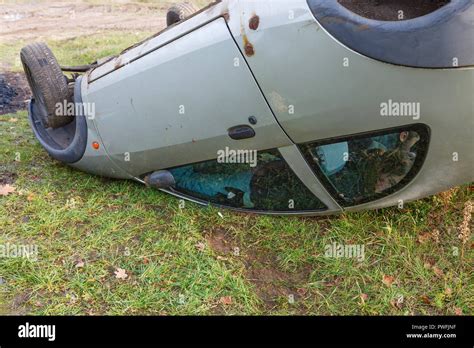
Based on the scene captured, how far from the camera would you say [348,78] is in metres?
2.35

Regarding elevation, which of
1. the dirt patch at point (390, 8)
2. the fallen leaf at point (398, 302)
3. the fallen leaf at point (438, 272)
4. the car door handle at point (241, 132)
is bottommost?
the fallen leaf at point (398, 302)

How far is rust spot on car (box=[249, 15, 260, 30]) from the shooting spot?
245cm

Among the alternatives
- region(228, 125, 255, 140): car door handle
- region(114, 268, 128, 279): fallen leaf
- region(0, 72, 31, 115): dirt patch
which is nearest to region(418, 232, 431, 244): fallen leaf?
region(228, 125, 255, 140): car door handle

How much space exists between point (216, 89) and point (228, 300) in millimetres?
1224

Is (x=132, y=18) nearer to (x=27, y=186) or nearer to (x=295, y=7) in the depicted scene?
(x=27, y=186)

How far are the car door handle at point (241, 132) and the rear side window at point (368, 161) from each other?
317mm

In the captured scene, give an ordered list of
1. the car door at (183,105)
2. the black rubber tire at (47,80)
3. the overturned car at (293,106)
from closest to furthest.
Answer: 1. the overturned car at (293,106)
2. the car door at (183,105)
3. the black rubber tire at (47,80)

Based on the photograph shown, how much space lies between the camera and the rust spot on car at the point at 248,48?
2484 millimetres

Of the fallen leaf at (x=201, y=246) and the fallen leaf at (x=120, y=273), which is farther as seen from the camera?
A: the fallen leaf at (x=201, y=246)

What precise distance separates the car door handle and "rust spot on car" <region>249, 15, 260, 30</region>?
1.85ft

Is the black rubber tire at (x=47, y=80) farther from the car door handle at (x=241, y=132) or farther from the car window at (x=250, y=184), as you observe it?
the car door handle at (x=241, y=132)

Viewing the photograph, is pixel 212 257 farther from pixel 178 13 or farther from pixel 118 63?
pixel 178 13

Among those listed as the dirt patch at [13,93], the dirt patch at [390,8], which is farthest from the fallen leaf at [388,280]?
the dirt patch at [13,93]

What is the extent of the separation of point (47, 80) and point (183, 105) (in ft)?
4.35
